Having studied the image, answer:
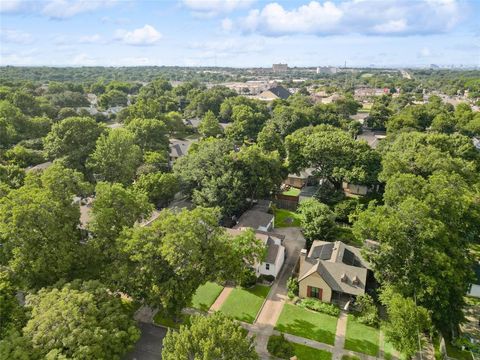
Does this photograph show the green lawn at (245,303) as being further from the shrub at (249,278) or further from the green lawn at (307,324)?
the green lawn at (307,324)

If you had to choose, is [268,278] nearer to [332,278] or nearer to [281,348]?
[332,278]

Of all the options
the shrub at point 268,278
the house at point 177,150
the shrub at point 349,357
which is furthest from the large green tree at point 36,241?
the house at point 177,150

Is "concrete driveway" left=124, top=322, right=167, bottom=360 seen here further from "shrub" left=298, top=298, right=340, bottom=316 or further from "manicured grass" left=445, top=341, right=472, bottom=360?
"manicured grass" left=445, top=341, right=472, bottom=360

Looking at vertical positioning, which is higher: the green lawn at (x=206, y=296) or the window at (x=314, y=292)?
the window at (x=314, y=292)

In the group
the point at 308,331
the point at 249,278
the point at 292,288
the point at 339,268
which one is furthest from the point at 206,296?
the point at 339,268

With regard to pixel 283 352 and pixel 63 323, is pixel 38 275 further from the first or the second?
pixel 283 352
